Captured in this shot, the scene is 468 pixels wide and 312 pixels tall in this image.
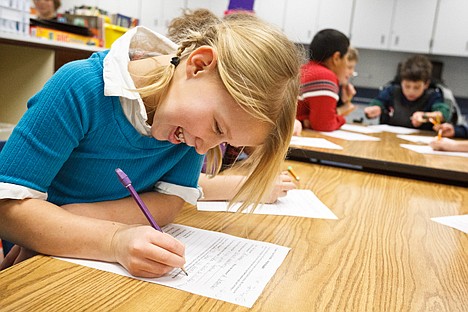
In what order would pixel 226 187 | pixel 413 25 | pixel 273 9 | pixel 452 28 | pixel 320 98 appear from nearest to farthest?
pixel 226 187, pixel 320 98, pixel 452 28, pixel 413 25, pixel 273 9

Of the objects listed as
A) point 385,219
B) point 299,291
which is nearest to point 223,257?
point 299,291

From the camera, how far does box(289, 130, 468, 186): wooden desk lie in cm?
146

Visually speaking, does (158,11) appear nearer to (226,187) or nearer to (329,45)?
(329,45)

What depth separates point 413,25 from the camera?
4863 mm

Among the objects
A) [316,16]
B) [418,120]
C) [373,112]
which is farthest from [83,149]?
[316,16]

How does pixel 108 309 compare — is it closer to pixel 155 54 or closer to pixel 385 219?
pixel 155 54

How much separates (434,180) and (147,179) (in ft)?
3.50

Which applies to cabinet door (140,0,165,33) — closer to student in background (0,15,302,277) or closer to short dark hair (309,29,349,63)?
short dark hair (309,29,349,63)

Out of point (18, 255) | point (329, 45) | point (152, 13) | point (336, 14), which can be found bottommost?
point (18, 255)

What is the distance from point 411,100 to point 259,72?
305 cm

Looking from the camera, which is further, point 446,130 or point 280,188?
point 446,130

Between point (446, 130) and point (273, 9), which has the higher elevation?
point (273, 9)

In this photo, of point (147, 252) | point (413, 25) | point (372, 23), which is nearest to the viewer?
point (147, 252)

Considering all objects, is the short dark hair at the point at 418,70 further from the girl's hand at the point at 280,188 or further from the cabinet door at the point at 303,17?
the girl's hand at the point at 280,188
